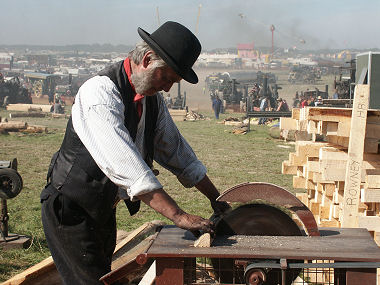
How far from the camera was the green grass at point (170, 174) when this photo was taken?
251 inches

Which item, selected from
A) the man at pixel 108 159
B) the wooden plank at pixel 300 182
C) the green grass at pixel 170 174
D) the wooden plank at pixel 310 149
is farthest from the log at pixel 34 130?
the man at pixel 108 159

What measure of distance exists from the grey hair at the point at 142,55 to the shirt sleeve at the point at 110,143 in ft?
0.90

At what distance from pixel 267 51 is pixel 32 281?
6203 inches

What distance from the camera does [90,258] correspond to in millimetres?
2881

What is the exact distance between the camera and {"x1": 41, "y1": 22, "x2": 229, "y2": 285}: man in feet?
8.42

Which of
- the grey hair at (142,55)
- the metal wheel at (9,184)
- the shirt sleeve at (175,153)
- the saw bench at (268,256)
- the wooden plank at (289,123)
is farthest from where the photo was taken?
the wooden plank at (289,123)

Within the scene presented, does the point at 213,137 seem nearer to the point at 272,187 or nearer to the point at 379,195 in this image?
the point at 379,195

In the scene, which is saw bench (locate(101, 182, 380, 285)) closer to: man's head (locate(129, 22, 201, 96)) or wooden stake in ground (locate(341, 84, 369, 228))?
man's head (locate(129, 22, 201, 96))

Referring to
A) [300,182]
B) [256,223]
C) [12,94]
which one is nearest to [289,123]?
[300,182]

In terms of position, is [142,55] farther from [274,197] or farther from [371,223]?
[371,223]

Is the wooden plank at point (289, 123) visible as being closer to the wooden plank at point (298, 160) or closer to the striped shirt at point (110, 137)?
the wooden plank at point (298, 160)

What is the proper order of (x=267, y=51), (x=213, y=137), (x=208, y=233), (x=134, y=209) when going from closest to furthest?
(x=208, y=233)
(x=134, y=209)
(x=213, y=137)
(x=267, y=51)

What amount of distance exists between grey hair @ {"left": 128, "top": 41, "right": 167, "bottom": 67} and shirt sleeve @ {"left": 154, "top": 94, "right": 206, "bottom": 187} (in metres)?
0.43

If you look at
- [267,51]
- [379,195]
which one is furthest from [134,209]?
[267,51]
